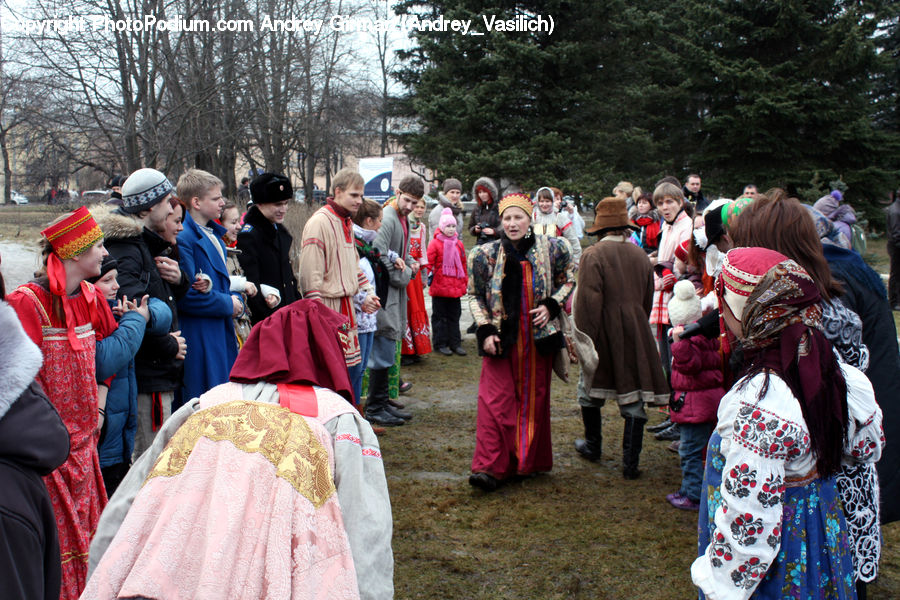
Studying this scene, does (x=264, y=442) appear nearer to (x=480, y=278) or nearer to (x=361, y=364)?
(x=480, y=278)

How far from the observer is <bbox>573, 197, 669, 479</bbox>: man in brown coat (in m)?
5.20

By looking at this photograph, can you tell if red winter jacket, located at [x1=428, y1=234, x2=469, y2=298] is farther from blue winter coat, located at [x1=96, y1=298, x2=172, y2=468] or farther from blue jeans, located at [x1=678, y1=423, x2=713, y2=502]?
blue winter coat, located at [x1=96, y1=298, x2=172, y2=468]

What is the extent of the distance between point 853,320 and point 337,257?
11.7ft

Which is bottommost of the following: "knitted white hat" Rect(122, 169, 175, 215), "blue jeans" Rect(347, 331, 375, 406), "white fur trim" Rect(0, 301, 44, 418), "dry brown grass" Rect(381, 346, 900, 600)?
"dry brown grass" Rect(381, 346, 900, 600)

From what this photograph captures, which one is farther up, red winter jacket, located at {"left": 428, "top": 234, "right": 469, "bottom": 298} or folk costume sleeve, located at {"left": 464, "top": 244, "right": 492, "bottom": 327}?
folk costume sleeve, located at {"left": 464, "top": 244, "right": 492, "bottom": 327}

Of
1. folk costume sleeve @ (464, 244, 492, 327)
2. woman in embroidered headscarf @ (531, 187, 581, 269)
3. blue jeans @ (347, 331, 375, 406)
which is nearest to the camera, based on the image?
folk costume sleeve @ (464, 244, 492, 327)

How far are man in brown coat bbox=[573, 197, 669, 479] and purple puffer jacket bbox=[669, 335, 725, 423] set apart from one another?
2.38 feet

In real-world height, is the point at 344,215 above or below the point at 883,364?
above

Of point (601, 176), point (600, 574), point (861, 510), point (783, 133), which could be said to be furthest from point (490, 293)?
point (783, 133)

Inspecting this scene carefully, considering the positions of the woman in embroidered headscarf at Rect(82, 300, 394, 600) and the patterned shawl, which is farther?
the patterned shawl

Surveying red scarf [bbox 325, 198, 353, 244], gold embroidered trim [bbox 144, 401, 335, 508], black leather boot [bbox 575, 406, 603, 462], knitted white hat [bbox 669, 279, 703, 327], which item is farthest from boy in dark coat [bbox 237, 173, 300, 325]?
gold embroidered trim [bbox 144, 401, 335, 508]

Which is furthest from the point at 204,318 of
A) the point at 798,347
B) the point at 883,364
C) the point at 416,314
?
the point at 416,314

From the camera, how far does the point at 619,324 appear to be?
206 inches

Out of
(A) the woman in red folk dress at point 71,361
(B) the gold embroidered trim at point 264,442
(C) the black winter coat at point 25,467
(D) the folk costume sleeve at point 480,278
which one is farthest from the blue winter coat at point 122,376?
(D) the folk costume sleeve at point 480,278
